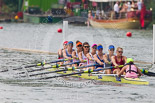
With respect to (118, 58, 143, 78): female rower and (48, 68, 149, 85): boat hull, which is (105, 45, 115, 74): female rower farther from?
(118, 58, 143, 78): female rower

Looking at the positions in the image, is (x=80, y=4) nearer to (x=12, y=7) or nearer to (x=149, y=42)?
(x=12, y=7)

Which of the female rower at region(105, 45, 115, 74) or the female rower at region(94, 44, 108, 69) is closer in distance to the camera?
the female rower at region(105, 45, 115, 74)

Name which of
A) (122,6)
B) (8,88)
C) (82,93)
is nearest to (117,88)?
(82,93)

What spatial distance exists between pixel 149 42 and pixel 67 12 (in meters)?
25.9

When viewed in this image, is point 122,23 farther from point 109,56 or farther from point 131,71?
point 131,71

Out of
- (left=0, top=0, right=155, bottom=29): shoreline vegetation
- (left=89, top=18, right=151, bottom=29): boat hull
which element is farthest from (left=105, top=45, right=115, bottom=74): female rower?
(left=0, top=0, right=155, bottom=29): shoreline vegetation

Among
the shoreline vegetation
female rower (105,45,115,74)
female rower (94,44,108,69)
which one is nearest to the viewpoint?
female rower (105,45,115,74)

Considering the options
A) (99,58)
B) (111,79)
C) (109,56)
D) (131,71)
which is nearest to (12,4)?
(99,58)

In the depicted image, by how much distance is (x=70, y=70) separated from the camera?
2055cm

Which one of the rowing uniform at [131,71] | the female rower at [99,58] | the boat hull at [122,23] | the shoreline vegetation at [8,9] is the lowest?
the rowing uniform at [131,71]

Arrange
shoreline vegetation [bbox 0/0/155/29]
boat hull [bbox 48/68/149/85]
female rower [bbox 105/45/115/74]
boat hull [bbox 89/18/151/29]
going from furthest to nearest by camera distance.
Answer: shoreline vegetation [bbox 0/0/155/29] → boat hull [bbox 89/18/151/29] → female rower [bbox 105/45/115/74] → boat hull [bbox 48/68/149/85]

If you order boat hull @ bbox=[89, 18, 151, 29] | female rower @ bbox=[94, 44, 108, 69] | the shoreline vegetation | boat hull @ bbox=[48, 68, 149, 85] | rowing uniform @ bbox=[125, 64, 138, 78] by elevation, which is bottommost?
boat hull @ bbox=[48, 68, 149, 85]

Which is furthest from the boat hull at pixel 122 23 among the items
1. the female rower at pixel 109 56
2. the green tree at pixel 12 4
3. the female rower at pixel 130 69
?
the female rower at pixel 130 69

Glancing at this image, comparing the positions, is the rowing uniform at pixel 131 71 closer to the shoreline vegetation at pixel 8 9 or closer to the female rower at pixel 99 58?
the female rower at pixel 99 58
